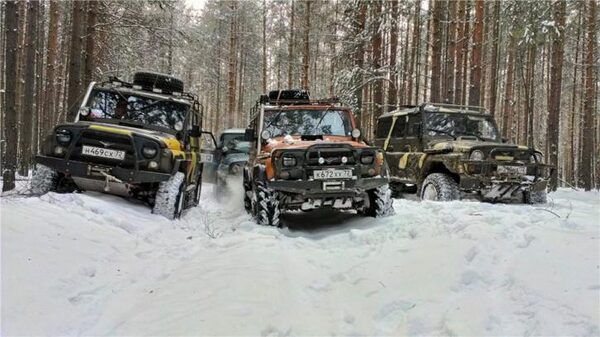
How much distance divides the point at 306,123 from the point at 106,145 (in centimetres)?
322

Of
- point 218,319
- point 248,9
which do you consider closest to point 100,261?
point 218,319

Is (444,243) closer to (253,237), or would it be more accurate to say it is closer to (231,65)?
(253,237)

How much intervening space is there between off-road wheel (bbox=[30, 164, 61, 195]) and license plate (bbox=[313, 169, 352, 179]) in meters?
4.01

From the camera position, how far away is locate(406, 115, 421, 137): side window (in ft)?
31.1

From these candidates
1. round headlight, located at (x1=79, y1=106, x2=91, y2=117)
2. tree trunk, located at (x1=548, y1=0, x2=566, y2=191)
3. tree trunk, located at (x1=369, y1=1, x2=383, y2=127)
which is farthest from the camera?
tree trunk, located at (x1=369, y1=1, x2=383, y2=127)

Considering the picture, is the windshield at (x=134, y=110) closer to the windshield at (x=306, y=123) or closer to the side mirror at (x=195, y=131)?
the side mirror at (x=195, y=131)

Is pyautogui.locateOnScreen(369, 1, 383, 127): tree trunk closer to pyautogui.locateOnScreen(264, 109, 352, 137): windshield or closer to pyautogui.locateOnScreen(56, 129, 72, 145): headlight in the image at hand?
pyautogui.locateOnScreen(264, 109, 352, 137): windshield

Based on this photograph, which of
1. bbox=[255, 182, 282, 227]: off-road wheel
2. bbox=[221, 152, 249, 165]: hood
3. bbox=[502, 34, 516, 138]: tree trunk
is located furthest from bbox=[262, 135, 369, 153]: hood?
bbox=[502, 34, 516, 138]: tree trunk

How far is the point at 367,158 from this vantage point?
664 centimetres

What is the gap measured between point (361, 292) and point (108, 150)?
4.68 meters

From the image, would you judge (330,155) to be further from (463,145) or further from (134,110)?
(134,110)

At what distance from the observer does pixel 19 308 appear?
3018mm

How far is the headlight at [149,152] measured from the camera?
6.78m

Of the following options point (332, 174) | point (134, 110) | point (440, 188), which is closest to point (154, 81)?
point (134, 110)
